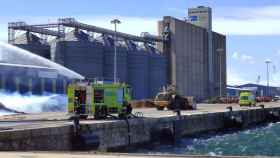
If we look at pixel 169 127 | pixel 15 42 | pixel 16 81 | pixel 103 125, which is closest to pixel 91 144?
pixel 103 125

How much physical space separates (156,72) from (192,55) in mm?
28861

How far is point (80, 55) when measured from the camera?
12262 centimetres

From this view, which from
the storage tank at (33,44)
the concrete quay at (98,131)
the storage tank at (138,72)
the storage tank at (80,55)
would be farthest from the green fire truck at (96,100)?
the storage tank at (138,72)

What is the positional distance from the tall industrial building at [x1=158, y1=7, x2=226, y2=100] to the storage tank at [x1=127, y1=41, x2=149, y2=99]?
16074mm

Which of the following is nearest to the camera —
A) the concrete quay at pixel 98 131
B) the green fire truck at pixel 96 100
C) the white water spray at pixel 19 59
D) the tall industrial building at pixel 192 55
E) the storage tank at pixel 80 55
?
the concrete quay at pixel 98 131

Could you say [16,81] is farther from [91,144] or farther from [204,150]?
[91,144]

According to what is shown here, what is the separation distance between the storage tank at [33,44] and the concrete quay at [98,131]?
61577 mm

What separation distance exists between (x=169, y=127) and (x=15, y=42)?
3420 inches

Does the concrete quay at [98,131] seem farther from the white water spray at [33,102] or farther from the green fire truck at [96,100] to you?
the white water spray at [33,102]

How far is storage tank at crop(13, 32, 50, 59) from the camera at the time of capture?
124m

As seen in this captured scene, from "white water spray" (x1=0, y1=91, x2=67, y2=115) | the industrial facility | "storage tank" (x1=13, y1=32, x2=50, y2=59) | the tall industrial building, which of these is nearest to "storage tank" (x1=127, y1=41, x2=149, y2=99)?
the industrial facility

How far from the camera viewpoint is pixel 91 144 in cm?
3531

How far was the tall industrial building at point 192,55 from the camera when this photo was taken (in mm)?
168625

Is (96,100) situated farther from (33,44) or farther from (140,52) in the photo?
(140,52)
